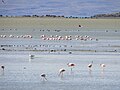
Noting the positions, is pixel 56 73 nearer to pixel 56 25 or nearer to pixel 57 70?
pixel 57 70

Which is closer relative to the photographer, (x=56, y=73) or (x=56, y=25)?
(x=56, y=73)

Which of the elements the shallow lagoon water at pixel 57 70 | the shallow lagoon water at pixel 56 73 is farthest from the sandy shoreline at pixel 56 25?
the shallow lagoon water at pixel 56 73

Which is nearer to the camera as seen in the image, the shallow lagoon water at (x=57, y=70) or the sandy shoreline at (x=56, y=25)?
the shallow lagoon water at (x=57, y=70)

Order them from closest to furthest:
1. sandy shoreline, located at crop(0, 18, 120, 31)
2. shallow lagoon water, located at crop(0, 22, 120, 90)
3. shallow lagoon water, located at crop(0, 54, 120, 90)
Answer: shallow lagoon water, located at crop(0, 54, 120, 90)
shallow lagoon water, located at crop(0, 22, 120, 90)
sandy shoreline, located at crop(0, 18, 120, 31)

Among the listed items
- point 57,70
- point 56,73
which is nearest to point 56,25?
point 57,70

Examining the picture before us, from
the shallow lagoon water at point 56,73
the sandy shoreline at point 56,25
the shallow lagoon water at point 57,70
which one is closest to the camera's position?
the shallow lagoon water at point 56,73

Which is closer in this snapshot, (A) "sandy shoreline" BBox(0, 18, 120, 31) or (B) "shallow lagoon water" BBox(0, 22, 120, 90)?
(B) "shallow lagoon water" BBox(0, 22, 120, 90)

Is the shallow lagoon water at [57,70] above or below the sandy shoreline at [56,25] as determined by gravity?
below

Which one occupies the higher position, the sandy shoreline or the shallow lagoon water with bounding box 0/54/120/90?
the sandy shoreline

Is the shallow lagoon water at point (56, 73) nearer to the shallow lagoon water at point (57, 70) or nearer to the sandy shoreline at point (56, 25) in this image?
the shallow lagoon water at point (57, 70)

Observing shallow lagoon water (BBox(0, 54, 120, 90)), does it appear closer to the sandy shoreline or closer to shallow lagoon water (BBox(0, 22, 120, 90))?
shallow lagoon water (BBox(0, 22, 120, 90))

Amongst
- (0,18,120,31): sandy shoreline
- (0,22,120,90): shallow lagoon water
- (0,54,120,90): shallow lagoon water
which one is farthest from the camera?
(0,18,120,31): sandy shoreline

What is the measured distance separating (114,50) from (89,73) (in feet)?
28.3

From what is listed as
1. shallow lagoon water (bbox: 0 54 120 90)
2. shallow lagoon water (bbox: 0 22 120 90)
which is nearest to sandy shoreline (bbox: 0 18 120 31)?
shallow lagoon water (bbox: 0 22 120 90)
